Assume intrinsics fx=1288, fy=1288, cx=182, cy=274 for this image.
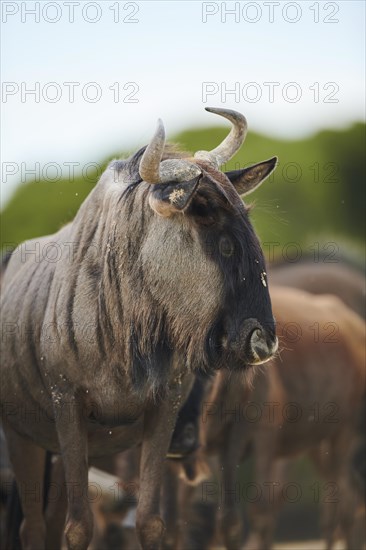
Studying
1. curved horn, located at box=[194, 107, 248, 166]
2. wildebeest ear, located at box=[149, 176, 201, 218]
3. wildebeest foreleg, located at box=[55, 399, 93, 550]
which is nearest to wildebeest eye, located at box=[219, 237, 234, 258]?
wildebeest ear, located at box=[149, 176, 201, 218]

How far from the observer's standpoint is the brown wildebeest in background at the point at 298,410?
11039mm

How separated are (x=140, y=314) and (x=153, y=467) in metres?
0.96

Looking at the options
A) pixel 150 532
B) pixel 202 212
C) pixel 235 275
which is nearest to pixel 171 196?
pixel 202 212

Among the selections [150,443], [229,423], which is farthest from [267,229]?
[150,443]

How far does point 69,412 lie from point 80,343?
0.43 meters

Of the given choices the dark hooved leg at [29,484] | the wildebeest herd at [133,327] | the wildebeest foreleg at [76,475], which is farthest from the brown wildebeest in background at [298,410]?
the wildebeest foreleg at [76,475]

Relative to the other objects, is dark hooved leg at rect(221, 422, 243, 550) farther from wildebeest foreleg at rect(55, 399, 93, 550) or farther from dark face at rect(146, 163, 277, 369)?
dark face at rect(146, 163, 277, 369)

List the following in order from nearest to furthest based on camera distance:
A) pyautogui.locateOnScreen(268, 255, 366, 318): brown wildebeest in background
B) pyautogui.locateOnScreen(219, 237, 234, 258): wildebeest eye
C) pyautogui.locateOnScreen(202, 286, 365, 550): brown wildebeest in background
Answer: pyautogui.locateOnScreen(219, 237, 234, 258): wildebeest eye → pyautogui.locateOnScreen(202, 286, 365, 550): brown wildebeest in background → pyautogui.locateOnScreen(268, 255, 366, 318): brown wildebeest in background

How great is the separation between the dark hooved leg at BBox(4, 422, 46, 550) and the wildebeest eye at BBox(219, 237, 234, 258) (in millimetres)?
2567

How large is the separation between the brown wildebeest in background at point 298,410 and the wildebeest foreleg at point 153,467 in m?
2.29

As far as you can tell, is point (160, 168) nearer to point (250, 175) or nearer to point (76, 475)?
point (250, 175)

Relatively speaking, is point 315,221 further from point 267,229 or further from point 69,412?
point 69,412

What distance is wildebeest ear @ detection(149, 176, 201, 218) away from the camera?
21.9ft

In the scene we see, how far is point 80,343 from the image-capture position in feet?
24.4
